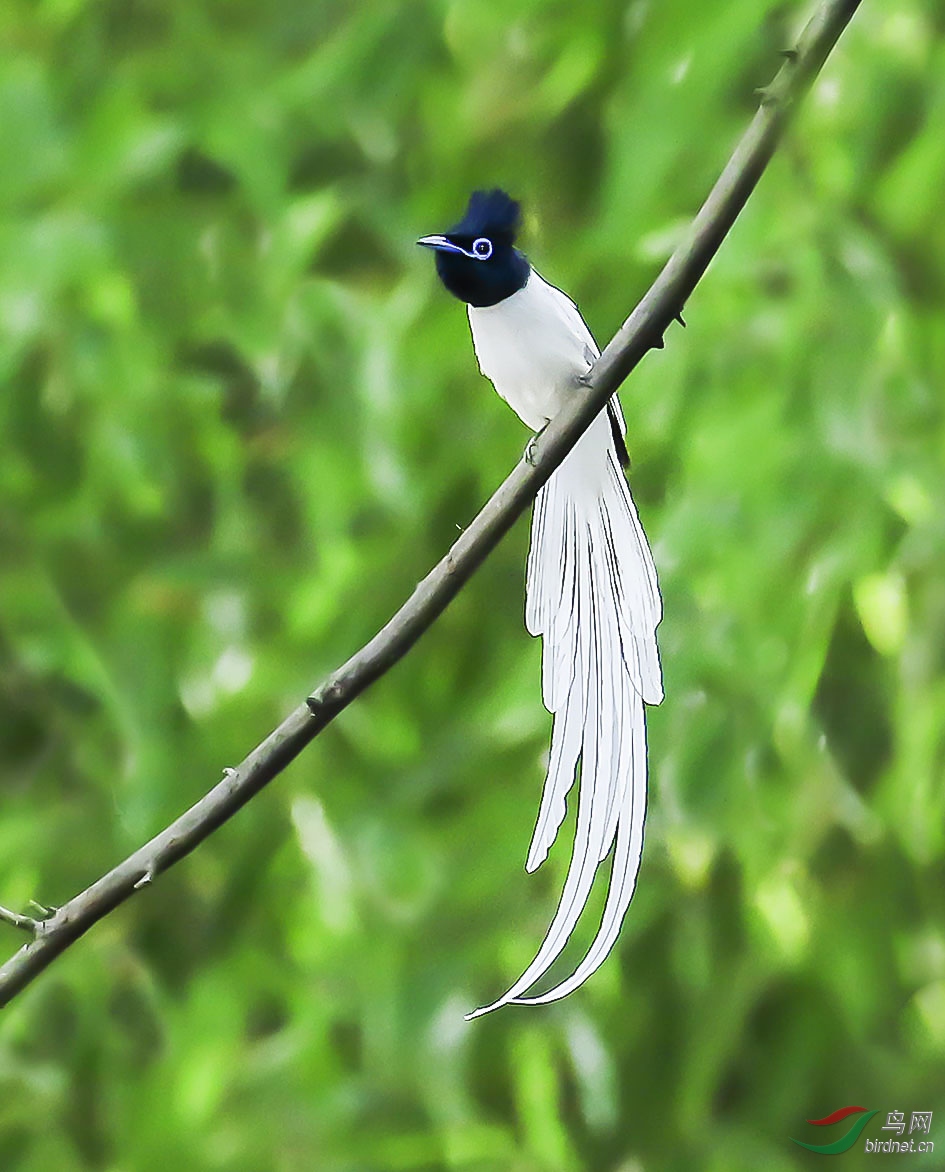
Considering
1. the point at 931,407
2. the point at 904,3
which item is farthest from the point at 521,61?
the point at 931,407

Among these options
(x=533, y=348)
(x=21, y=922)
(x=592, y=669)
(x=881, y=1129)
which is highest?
(x=533, y=348)

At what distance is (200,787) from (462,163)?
0.56m

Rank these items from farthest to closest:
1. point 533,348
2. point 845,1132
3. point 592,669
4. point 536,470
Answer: point 845,1132
point 592,669
point 533,348
point 536,470

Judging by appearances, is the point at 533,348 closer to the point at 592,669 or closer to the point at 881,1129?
the point at 592,669

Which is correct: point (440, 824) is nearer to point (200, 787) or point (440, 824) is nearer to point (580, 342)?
point (200, 787)

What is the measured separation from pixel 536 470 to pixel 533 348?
0.20 metres

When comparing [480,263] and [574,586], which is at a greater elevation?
[480,263]

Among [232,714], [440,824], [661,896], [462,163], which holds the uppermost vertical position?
[462,163]

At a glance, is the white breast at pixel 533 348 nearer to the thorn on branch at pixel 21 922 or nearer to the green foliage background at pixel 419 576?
the green foliage background at pixel 419 576

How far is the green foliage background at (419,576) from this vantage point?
1042 mm

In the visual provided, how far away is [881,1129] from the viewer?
1.05m

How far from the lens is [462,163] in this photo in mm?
1044

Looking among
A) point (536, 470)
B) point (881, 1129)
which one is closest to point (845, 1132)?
A: point (881, 1129)

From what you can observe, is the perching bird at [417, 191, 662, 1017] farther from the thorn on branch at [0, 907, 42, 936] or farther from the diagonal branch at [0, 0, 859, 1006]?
the thorn on branch at [0, 907, 42, 936]
